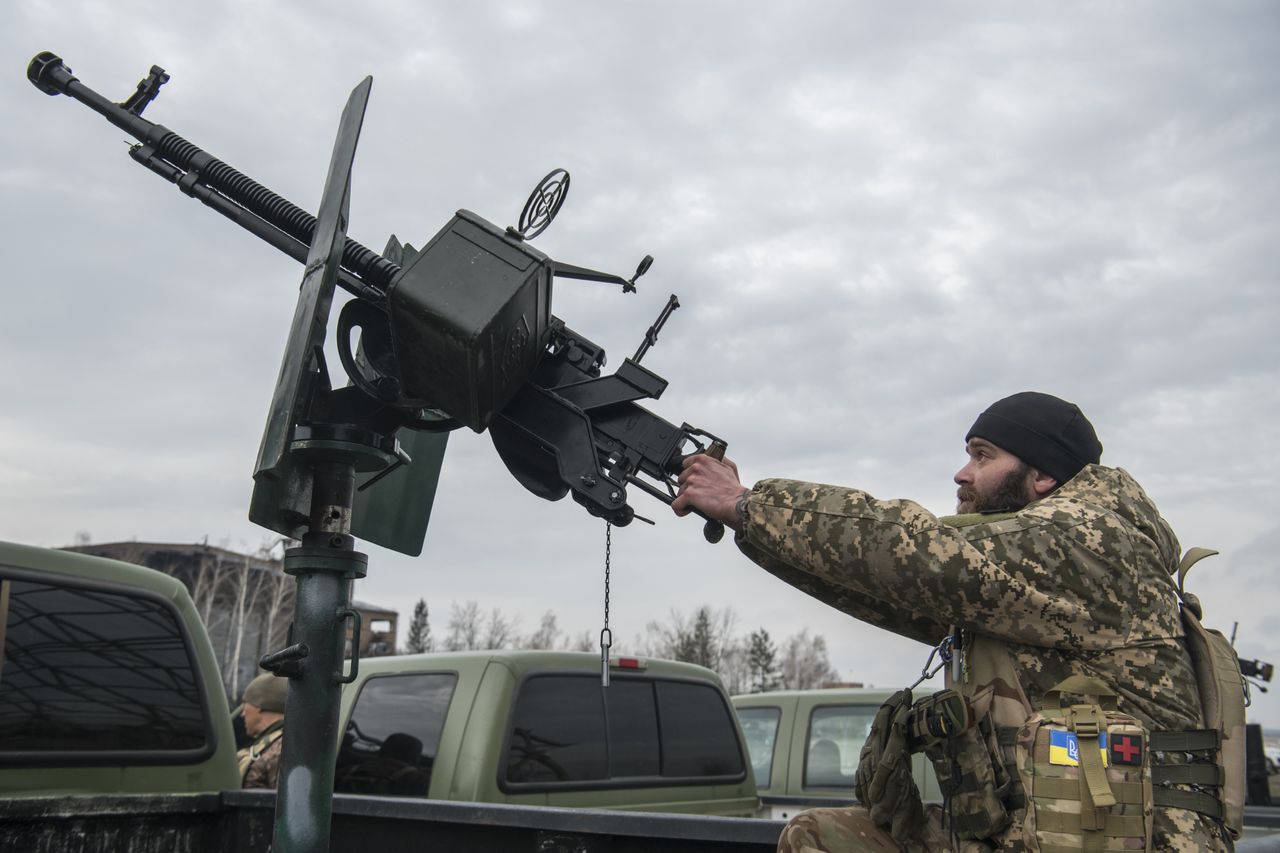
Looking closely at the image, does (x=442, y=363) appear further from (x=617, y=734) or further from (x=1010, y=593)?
(x=617, y=734)

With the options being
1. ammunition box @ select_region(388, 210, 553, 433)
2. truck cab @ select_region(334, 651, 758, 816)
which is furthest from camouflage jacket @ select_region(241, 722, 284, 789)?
ammunition box @ select_region(388, 210, 553, 433)

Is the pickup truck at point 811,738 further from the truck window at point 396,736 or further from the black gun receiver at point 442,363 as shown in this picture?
the black gun receiver at point 442,363

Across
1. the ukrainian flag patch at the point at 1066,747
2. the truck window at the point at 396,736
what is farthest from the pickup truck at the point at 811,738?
the ukrainian flag patch at the point at 1066,747

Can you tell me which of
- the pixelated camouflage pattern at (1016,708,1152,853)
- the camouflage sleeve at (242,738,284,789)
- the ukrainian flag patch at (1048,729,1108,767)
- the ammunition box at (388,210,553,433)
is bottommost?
the camouflage sleeve at (242,738,284,789)

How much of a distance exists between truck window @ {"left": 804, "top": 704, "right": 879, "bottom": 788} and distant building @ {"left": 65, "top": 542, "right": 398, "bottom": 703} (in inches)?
1791

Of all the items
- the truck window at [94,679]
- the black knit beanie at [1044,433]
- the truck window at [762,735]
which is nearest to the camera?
the black knit beanie at [1044,433]

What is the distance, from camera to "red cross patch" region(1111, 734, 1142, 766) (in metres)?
2.42

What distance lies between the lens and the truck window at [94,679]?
3270 mm

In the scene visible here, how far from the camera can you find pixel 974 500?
3010 mm

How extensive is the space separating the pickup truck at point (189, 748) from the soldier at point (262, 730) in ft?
4.33

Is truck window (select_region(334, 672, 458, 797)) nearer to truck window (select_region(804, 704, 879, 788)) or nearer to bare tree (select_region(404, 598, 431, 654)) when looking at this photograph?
truck window (select_region(804, 704, 879, 788))

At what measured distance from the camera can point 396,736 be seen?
16.5ft

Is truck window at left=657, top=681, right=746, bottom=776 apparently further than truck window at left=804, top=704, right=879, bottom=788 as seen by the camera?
No

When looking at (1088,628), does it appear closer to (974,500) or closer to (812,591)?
(974,500)
